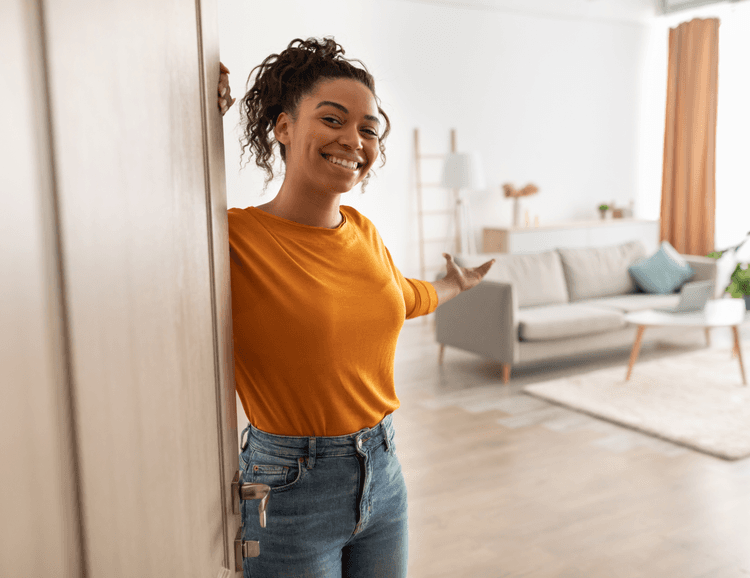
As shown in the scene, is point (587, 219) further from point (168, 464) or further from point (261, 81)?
point (168, 464)

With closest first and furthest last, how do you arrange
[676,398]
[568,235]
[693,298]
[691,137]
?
[676,398] → [693,298] → [568,235] → [691,137]

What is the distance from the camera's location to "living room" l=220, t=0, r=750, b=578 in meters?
2.65

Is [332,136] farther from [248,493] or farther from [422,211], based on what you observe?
[422,211]

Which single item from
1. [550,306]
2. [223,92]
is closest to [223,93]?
[223,92]

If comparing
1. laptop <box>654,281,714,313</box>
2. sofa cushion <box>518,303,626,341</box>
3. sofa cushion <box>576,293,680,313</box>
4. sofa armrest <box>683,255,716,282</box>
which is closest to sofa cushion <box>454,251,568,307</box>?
sofa cushion <box>518,303,626,341</box>

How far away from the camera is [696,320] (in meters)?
4.58

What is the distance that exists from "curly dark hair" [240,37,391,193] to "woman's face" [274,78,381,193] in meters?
0.02

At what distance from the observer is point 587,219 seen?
8117 millimetres

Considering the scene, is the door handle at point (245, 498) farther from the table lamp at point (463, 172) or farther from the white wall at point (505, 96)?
the table lamp at point (463, 172)

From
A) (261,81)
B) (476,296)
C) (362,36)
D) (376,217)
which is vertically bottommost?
(476,296)

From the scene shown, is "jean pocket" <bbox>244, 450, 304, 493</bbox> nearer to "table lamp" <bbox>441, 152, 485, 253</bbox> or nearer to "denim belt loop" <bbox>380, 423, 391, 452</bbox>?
"denim belt loop" <bbox>380, 423, 391, 452</bbox>

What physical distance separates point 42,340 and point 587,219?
8195 mm

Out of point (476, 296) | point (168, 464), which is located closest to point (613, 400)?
point (476, 296)

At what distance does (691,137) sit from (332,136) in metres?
8.10
